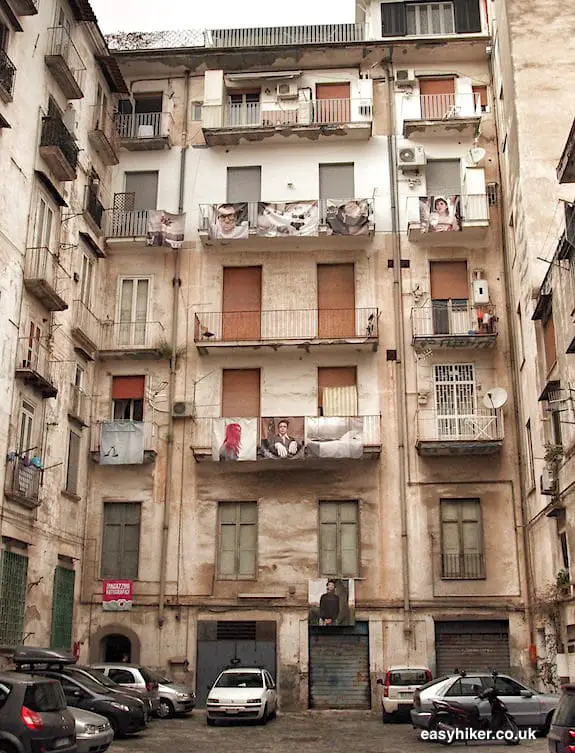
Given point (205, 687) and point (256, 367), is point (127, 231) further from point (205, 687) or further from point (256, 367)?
point (205, 687)

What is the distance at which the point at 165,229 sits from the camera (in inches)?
1118

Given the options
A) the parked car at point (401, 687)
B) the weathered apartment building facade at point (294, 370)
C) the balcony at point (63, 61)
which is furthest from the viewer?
the weathered apartment building facade at point (294, 370)

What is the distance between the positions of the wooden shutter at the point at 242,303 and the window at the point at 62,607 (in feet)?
28.1

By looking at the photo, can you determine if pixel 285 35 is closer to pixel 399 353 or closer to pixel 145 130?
pixel 145 130

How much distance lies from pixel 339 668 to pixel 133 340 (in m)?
11.8

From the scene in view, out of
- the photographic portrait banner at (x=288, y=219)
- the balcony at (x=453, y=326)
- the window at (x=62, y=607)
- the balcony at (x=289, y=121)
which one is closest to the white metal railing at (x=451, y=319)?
the balcony at (x=453, y=326)

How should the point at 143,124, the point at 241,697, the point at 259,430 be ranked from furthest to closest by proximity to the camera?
1. the point at 143,124
2. the point at 259,430
3. the point at 241,697

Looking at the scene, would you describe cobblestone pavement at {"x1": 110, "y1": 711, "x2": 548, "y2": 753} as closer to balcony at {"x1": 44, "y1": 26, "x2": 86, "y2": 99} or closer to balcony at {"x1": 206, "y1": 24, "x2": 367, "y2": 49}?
balcony at {"x1": 44, "y1": 26, "x2": 86, "y2": 99}

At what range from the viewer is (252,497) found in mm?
26734

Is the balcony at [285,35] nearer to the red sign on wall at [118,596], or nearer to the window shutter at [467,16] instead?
the window shutter at [467,16]

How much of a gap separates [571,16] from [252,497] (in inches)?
685

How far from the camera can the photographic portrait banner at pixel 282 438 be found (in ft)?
85.1

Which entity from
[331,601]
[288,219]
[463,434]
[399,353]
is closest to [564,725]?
[331,601]

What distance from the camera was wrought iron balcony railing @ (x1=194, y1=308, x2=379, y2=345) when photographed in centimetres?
2770
